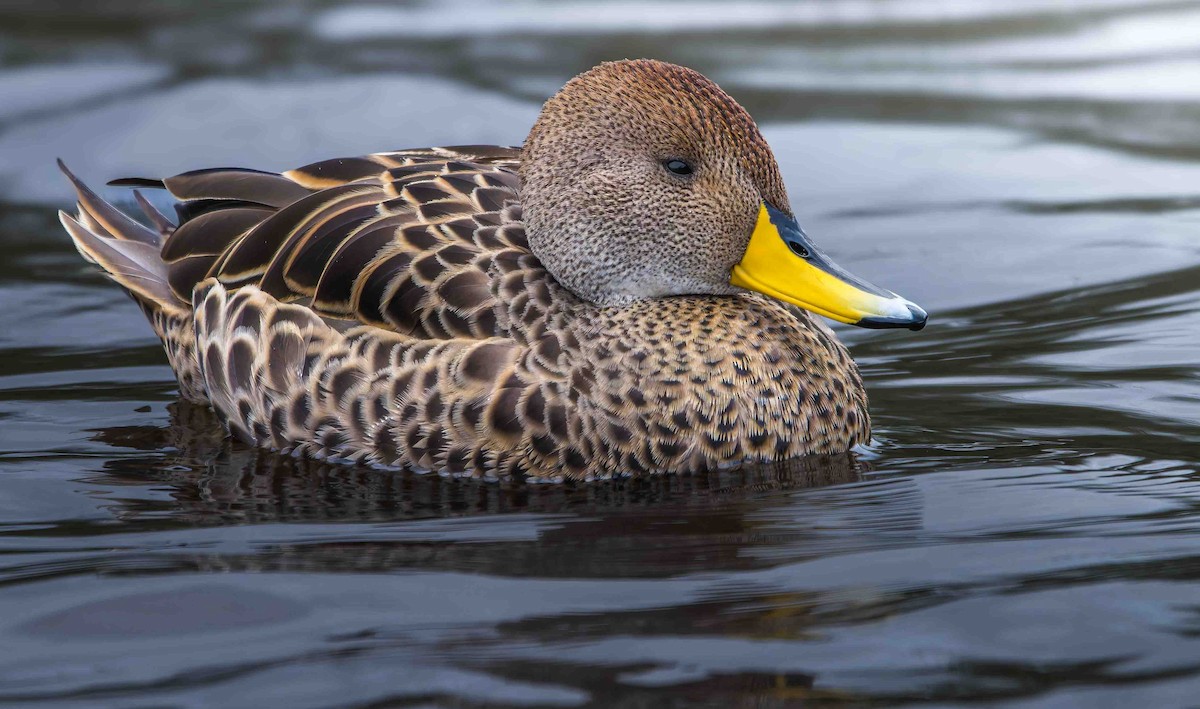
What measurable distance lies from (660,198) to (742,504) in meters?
1.09

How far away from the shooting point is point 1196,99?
36.0ft

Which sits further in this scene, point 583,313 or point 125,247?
point 125,247

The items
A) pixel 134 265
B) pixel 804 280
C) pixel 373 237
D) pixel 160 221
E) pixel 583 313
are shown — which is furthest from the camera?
pixel 160 221

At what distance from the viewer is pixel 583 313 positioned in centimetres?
541

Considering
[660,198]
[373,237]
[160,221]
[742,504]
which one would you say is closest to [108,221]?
[160,221]

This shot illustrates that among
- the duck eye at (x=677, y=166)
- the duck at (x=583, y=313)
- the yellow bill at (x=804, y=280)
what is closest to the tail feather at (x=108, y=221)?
the duck at (x=583, y=313)

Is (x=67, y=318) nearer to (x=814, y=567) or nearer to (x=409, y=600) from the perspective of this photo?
(x=409, y=600)

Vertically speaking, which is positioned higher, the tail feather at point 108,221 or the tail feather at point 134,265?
the tail feather at point 108,221

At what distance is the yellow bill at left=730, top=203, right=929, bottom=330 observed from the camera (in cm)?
517

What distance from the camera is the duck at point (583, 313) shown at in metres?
5.22

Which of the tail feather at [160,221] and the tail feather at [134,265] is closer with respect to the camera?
the tail feather at [134,265]

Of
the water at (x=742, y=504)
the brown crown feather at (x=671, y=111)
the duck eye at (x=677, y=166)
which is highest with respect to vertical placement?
the brown crown feather at (x=671, y=111)

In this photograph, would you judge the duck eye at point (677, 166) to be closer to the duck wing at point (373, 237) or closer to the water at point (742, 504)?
the duck wing at point (373, 237)

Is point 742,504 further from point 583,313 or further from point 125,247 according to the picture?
point 125,247
